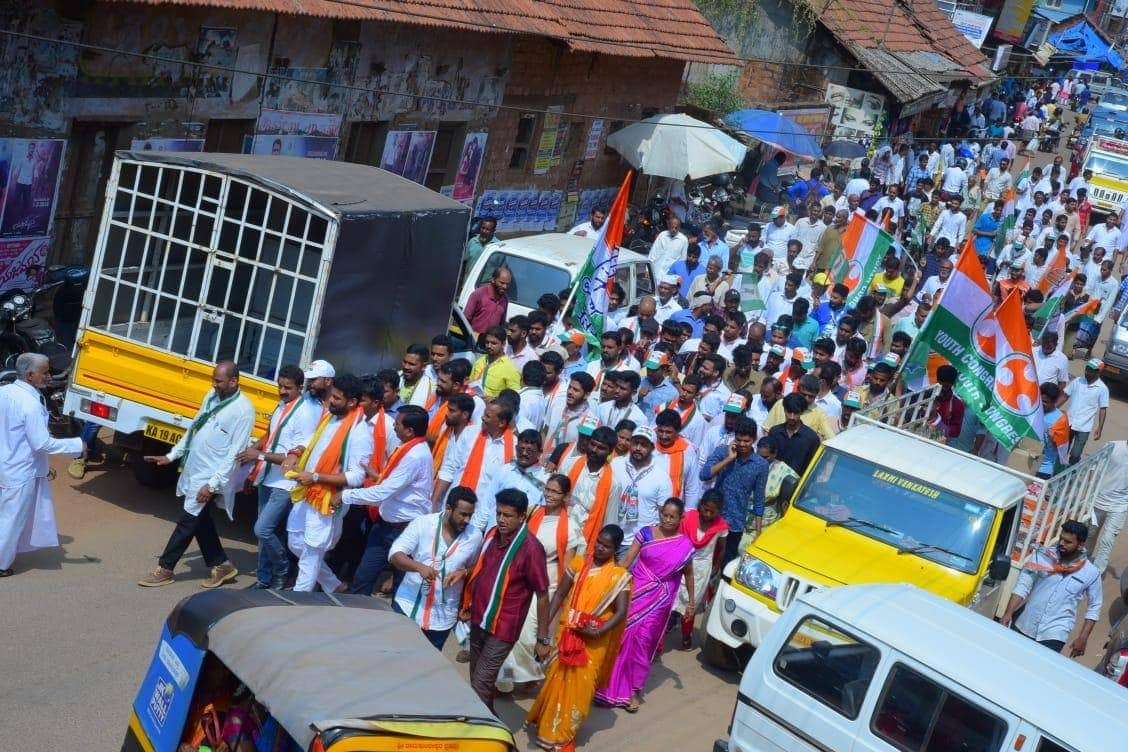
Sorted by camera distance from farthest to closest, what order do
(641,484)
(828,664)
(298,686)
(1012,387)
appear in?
(1012,387)
(641,484)
(828,664)
(298,686)

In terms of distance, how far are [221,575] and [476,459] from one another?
1857 millimetres

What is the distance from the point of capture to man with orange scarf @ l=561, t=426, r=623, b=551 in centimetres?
952

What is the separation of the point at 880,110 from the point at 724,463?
2235 cm

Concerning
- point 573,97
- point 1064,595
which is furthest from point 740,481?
point 573,97

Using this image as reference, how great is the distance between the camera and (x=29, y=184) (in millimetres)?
13180

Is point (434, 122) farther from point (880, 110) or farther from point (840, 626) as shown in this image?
point (880, 110)

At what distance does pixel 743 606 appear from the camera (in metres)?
9.69

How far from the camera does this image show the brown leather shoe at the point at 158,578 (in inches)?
373

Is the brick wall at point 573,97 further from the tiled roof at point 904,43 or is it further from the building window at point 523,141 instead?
the tiled roof at point 904,43

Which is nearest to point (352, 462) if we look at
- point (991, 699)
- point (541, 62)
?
point (991, 699)

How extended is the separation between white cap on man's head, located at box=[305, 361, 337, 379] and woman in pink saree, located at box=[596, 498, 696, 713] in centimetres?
233

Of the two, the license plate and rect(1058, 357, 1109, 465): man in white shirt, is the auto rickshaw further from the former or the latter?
rect(1058, 357, 1109, 465): man in white shirt

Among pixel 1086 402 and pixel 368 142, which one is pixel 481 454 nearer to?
pixel 1086 402

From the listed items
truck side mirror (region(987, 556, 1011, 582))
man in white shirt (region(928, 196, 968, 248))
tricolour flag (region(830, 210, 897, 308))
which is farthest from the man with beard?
man in white shirt (region(928, 196, 968, 248))
